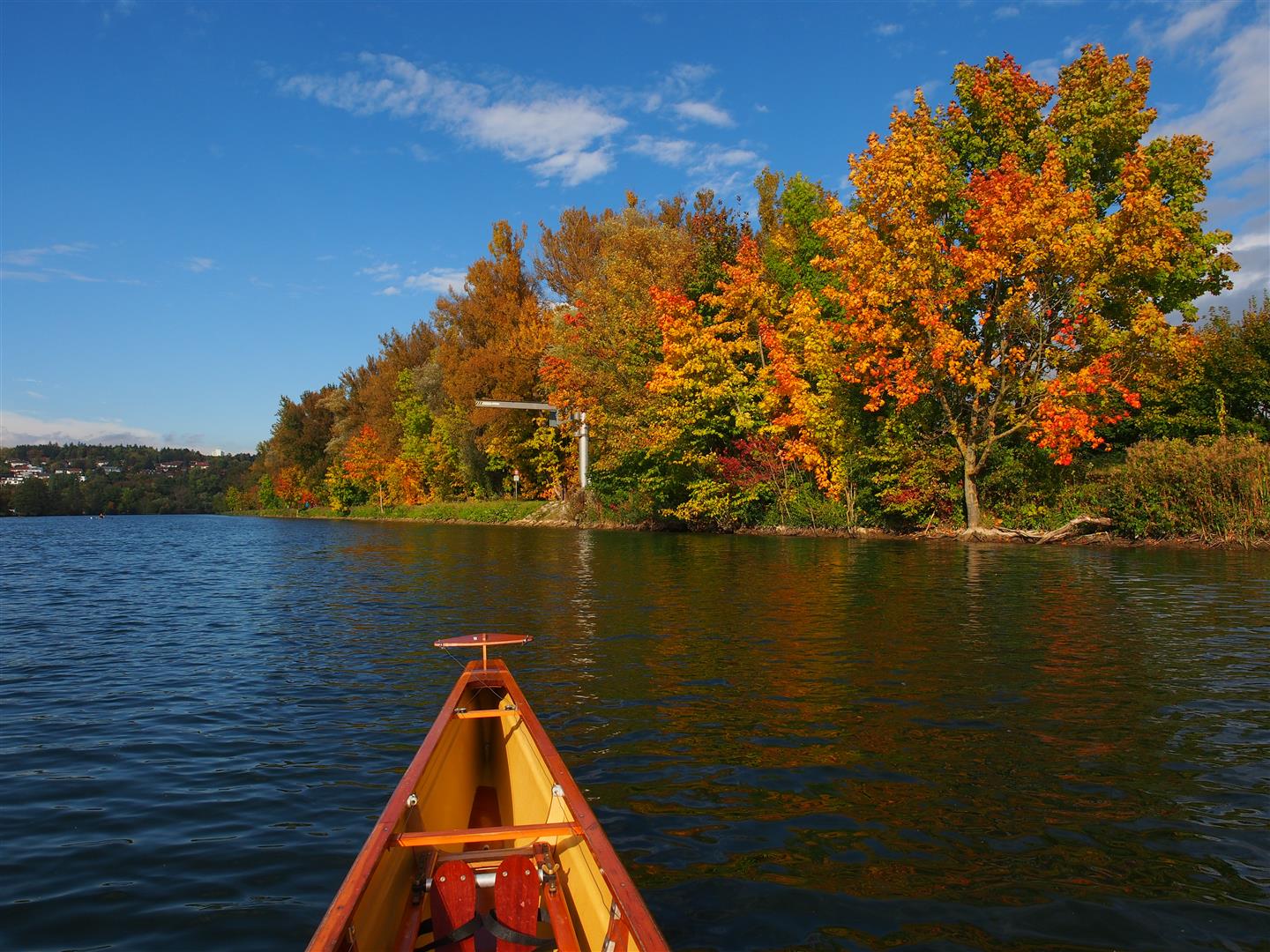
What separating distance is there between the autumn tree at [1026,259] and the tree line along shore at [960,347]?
0.09 m

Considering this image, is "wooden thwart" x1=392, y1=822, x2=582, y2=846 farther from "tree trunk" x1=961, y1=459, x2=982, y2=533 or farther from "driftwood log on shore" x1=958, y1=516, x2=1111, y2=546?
"tree trunk" x1=961, y1=459, x2=982, y2=533

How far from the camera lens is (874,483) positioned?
31.4 meters

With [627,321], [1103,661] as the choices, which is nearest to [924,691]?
[1103,661]

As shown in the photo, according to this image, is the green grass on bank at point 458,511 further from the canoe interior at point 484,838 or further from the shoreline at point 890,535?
the canoe interior at point 484,838

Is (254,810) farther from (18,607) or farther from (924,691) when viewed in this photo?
(18,607)

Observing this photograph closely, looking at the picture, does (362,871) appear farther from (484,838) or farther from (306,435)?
(306,435)

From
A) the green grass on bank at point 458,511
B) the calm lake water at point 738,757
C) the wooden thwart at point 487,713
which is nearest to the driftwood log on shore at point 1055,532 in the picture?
the calm lake water at point 738,757

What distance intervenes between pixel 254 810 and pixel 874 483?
28.5 meters

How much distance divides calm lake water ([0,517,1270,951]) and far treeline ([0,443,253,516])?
119m

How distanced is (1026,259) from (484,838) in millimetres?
26144

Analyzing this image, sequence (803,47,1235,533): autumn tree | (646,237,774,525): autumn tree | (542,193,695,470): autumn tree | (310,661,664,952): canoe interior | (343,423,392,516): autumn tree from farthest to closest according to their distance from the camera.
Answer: (343,423,392,516): autumn tree < (542,193,695,470): autumn tree < (646,237,774,525): autumn tree < (803,47,1235,533): autumn tree < (310,661,664,952): canoe interior

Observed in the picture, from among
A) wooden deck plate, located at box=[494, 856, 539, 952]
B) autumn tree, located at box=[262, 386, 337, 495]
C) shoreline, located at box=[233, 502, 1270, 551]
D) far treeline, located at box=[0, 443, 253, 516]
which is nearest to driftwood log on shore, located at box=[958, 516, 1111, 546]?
shoreline, located at box=[233, 502, 1270, 551]

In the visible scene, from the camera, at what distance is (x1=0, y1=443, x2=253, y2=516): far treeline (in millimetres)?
111250

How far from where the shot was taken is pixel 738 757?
682 centimetres
